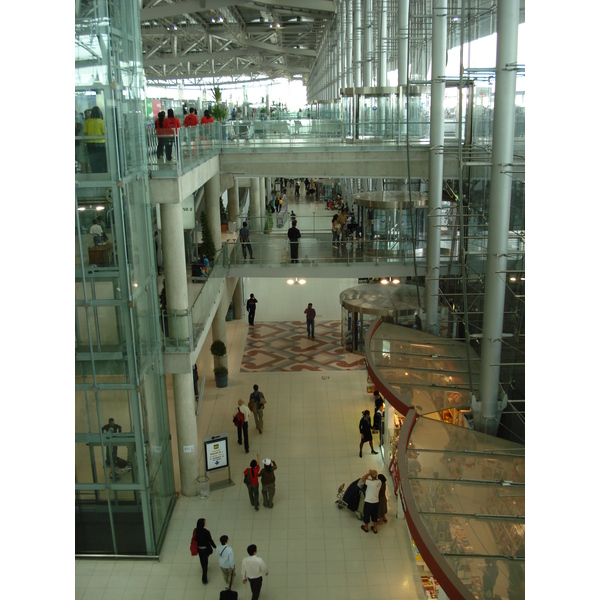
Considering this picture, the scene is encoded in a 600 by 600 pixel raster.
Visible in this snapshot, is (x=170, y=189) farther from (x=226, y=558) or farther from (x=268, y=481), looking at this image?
(x=226, y=558)

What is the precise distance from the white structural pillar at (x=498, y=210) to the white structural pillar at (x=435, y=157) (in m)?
4.56

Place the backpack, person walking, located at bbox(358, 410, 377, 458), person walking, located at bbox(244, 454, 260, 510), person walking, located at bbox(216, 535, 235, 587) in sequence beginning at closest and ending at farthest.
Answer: person walking, located at bbox(216, 535, 235, 587) → person walking, located at bbox(244, 454, 260, 510) → person walking, located at bbox(358, 410, 377, 458) → the backpack

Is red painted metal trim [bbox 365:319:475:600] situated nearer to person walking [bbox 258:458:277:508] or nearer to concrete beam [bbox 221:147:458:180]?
person walking [bbox 258:458:277:508]

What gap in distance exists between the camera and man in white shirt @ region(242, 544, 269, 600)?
9461 mm

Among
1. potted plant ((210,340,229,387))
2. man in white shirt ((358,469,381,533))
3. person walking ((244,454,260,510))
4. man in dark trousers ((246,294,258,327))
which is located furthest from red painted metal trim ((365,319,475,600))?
man in dark trousers ((246,294,258,327))

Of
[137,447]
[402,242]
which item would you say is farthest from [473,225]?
[137,447]

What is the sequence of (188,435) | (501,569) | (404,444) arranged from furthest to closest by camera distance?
(188,435) < (404,444) < (501,569)

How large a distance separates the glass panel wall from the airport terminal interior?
0.04 metres

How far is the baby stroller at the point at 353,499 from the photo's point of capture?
11977 millimetres

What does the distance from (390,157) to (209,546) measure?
11.6 meters

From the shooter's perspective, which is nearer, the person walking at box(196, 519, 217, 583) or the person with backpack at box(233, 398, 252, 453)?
the person walking at box(196, 519, 217, 583)
